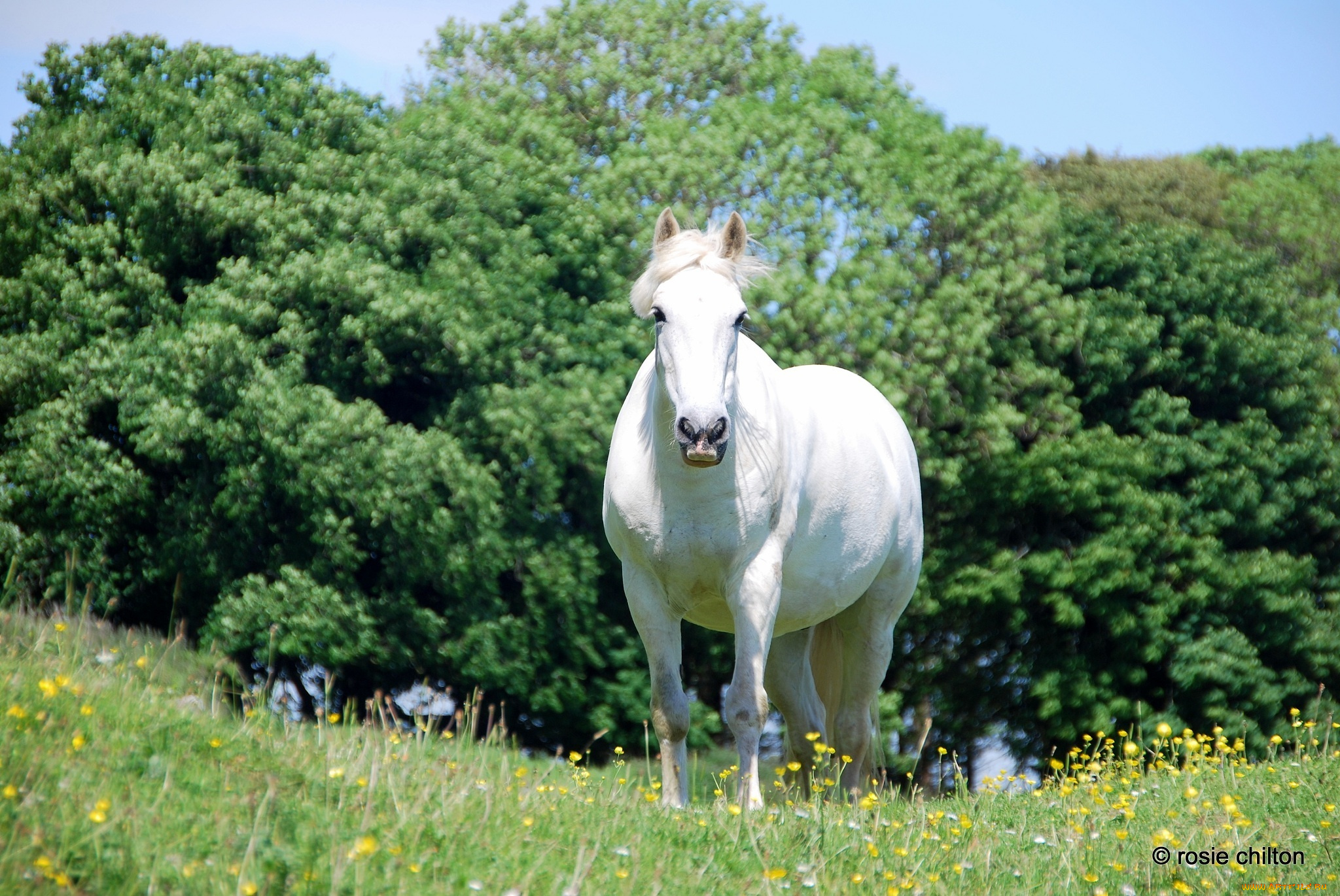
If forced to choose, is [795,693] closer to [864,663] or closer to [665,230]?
[864,663]

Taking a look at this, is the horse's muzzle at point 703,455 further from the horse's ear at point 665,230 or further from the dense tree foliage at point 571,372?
the dense tree foliage at point 571,372

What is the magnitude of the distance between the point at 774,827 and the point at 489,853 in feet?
3.93

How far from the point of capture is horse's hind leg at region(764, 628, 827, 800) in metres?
6.64

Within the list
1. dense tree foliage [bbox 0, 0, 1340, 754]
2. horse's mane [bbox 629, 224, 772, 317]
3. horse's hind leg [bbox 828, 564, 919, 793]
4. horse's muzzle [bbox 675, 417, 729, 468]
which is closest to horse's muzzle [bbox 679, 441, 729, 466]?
horse's muzzle [bbox 675, 417, 729, 468]

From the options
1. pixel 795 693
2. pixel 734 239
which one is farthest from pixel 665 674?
pixel 734 239

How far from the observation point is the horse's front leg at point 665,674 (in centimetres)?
540

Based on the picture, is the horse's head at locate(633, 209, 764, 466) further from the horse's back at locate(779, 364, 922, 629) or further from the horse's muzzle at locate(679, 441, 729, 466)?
the horse's back at locate(779, 364, 922, 629)

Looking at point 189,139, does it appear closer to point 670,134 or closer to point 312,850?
point 670,134

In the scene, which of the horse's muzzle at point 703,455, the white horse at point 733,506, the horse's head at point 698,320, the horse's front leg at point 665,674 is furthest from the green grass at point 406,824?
the horse's head at point 698,320

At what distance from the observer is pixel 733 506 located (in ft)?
17.6

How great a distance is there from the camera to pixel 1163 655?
16172mm

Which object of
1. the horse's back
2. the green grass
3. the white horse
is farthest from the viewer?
the horse's back

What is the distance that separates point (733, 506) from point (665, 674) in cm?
82

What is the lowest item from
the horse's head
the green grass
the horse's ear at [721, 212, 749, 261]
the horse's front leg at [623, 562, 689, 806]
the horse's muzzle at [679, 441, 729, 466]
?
the green grass
